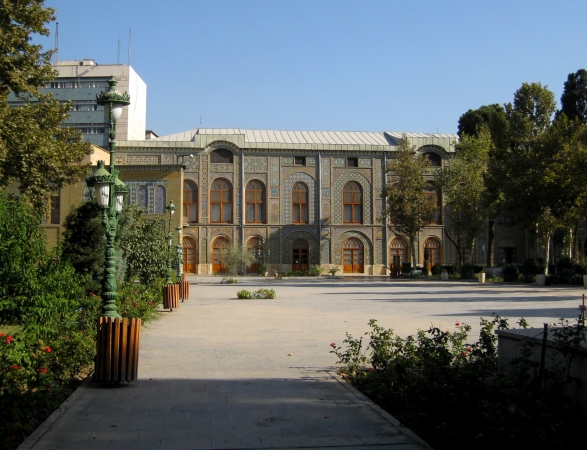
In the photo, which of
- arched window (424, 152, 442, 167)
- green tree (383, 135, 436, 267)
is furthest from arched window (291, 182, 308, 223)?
arched window (424, 152, 442, 167)

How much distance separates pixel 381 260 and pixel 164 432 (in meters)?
47.1

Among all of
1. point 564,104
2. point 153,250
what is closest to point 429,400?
point 153,250

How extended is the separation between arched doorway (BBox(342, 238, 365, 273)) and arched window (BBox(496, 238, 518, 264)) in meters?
11.4

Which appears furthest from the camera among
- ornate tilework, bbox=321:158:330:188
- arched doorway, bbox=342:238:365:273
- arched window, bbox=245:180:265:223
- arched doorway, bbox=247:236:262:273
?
ornate tilework, bbox=321:158:330:188

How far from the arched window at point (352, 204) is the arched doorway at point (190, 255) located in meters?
12.4

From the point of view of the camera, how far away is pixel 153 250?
2233cm

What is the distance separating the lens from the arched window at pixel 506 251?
52.8 metres

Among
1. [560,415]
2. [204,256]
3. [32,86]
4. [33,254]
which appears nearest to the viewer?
[560,415]

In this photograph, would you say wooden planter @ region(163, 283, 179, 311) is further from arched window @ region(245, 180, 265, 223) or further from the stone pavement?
arched window @ region(245, 180, 265, 223)

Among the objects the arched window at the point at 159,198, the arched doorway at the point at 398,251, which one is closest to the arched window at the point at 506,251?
the arched doorway at the point at 398,251

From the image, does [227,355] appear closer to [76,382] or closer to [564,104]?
[76,382]

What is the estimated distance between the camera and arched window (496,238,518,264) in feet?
173

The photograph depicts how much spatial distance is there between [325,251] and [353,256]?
2.36m

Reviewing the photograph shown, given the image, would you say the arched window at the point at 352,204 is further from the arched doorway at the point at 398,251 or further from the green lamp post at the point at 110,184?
the green lamp post at the point at 110,184
